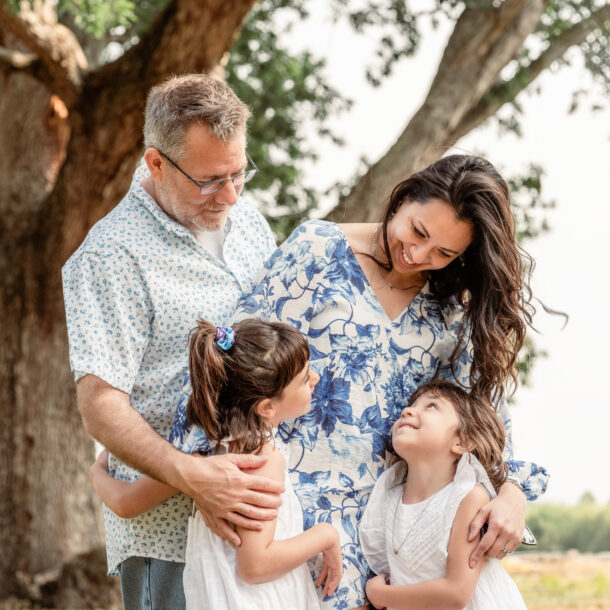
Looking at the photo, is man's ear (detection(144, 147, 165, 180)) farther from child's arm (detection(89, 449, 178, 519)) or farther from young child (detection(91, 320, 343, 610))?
child's arm (detection(89, 449, 178, 519))

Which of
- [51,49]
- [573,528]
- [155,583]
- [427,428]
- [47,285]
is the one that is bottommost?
[573,528]

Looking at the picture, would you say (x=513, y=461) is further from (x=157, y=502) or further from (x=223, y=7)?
(x=223, y=7)

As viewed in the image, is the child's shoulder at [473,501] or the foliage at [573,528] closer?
the child's shoulder at [473,501]

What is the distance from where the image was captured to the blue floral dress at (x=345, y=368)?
246cm

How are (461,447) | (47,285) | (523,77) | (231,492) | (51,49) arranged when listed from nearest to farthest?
(231,492) < (461,447) < (51,49) < (47,285) < (523,77)

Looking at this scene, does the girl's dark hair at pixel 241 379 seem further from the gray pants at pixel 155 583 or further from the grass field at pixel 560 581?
the grass field at pixel 560 581

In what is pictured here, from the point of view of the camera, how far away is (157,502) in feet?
8.36

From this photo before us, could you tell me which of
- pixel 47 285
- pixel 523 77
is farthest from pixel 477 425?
pixel 523 77

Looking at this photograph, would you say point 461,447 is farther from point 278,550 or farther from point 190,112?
point 190,112

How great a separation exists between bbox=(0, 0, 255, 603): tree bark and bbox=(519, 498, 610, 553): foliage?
624 centimetres

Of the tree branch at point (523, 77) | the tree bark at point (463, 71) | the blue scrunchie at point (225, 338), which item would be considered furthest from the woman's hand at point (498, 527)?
the tree branch at point (523, 77)

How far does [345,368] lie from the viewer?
2.53 meters

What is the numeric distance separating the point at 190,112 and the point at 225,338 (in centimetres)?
75

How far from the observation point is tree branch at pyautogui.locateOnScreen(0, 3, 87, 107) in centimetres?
588
